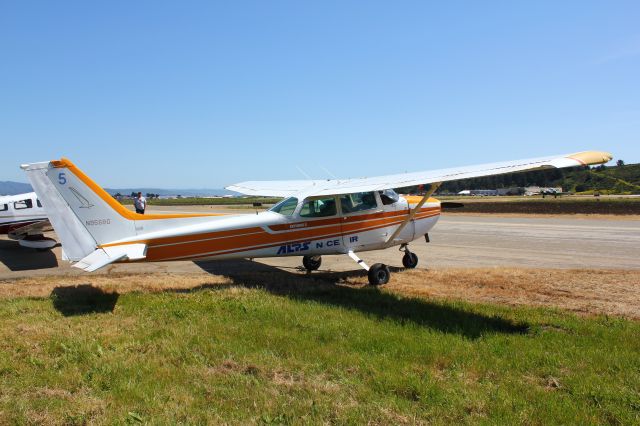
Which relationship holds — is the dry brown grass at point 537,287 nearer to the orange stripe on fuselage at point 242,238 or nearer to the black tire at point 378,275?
→ the black tire at point 378,275

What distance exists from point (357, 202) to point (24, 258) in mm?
10041

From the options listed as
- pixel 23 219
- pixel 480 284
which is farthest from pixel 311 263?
pixel 23 219

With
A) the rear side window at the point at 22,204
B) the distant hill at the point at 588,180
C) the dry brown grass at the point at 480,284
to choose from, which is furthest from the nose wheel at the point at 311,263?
the distant hill at the point at 588,180

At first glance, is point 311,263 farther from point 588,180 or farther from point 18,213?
point 588,180

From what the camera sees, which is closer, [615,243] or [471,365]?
[471,365]

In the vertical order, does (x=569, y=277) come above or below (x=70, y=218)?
below

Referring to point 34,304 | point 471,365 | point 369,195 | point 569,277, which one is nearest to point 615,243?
point 569,277

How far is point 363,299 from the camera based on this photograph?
7922 millimetres

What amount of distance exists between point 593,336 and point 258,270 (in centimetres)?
759

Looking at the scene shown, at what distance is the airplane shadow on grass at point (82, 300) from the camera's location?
706cm

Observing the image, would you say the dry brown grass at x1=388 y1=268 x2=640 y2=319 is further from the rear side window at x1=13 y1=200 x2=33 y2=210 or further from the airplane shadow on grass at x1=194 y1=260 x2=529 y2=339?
the rear side window at x1=13 y1=200 x2=33 y2=210

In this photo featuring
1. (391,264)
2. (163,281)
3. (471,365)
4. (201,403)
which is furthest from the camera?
(391,264)

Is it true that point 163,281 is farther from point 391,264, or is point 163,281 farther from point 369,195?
point 391,264

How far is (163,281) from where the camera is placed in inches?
372
